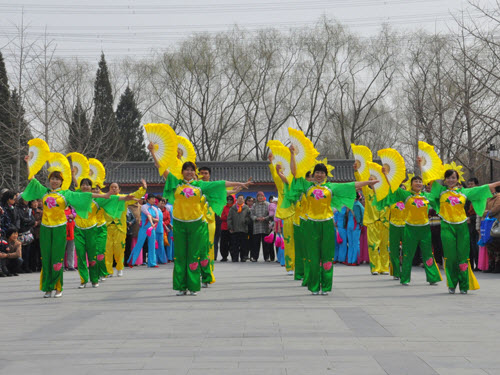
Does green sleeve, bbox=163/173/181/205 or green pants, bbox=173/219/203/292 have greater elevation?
green sleeve, bbox=163/173/181/205

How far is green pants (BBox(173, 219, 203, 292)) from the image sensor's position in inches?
395

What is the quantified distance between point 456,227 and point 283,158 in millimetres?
3310

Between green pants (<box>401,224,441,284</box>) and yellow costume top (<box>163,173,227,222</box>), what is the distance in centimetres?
303

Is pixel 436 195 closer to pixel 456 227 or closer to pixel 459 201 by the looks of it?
pixel 459 201

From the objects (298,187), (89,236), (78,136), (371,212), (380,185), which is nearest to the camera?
(298,187)

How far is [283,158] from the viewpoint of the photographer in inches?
485

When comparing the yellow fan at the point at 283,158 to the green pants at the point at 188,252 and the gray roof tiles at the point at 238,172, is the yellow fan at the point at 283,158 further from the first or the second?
the gray roof tiles at the point at 238,172

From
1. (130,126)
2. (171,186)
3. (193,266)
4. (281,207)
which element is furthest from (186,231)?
(130,126)

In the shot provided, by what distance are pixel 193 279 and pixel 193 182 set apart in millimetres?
1347

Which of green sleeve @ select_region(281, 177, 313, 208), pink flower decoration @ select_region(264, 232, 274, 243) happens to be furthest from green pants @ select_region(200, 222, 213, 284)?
pink flower decoration @ select_region(264, 232, 274, 243)

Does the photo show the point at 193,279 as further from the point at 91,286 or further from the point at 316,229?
the point at 91,286

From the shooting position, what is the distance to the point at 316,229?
10.0m

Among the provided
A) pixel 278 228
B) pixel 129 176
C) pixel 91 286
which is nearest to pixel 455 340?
pixel 91 286

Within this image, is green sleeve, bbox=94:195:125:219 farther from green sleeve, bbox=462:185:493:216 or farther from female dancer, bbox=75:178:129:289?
green sleeve, bbox=462:185:493:216
